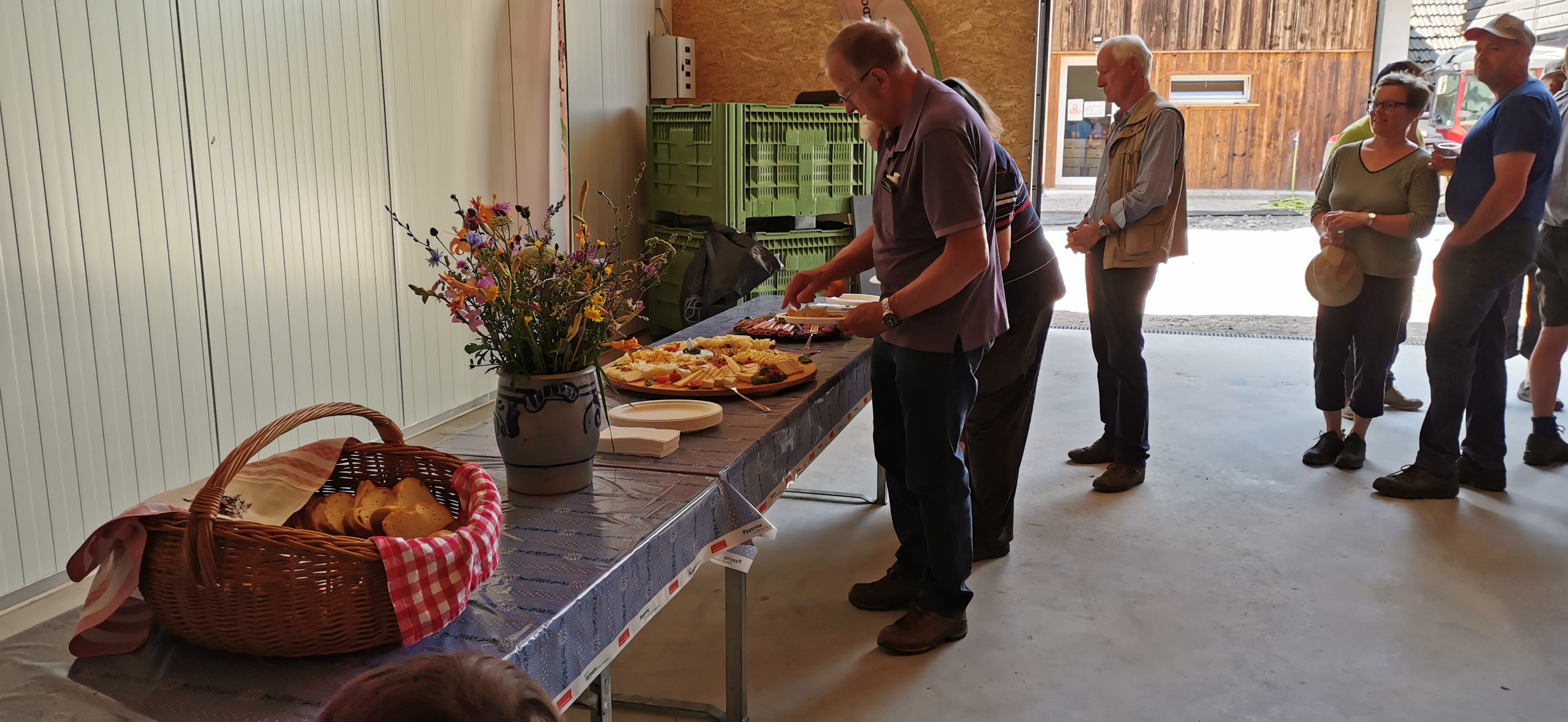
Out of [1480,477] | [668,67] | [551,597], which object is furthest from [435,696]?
[668,67]

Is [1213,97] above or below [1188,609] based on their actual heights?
above

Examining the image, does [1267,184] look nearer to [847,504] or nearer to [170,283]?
[847,504]

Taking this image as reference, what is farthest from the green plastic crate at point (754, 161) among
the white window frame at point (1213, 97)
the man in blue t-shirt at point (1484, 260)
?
the white window frame at point (1213, 97)

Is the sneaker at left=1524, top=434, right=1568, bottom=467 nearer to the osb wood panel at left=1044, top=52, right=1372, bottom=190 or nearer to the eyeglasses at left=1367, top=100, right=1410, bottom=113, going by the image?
the eyeglasses at left=1367, top=100, right=1410, bottom=113

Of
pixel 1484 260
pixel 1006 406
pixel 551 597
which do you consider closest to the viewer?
pixel 551 597

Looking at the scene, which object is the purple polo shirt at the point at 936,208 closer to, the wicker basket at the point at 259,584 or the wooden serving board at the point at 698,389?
the wooden serving board at the point at 698,389

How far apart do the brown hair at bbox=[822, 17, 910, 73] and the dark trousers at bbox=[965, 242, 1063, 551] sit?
949 mm

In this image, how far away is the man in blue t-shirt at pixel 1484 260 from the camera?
3490 millimetres

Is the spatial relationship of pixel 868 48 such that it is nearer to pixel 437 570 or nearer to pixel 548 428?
pixel 548 428

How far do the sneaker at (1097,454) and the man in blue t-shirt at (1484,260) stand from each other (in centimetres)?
92

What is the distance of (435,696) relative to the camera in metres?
0.62

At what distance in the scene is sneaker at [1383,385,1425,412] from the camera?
5051mm

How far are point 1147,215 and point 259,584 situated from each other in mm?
3206

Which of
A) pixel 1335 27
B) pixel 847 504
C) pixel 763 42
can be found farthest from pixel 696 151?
pixel 1335 27
